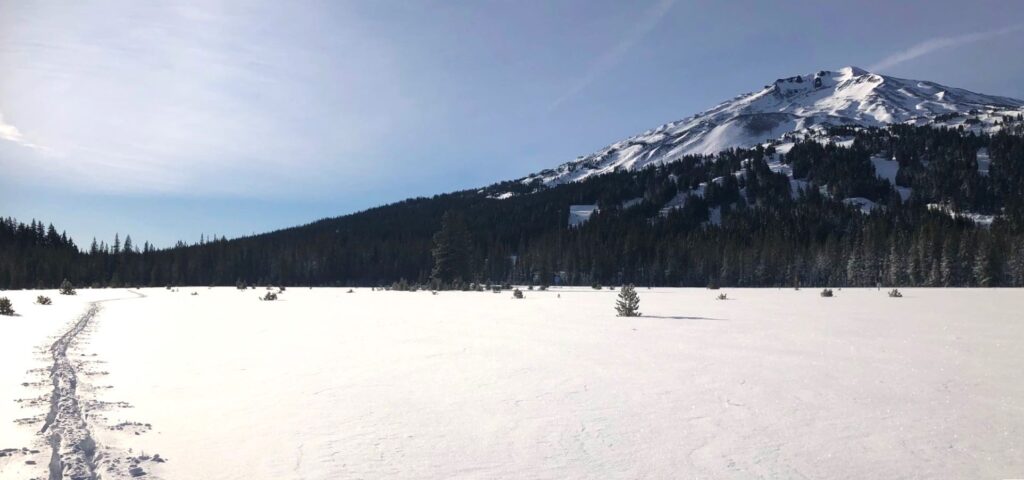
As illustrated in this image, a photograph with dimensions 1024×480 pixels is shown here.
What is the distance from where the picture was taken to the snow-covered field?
5.02 m

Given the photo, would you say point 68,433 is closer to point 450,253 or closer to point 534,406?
point 534,406

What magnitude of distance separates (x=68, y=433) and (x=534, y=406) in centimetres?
544

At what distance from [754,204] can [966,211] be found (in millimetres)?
48869

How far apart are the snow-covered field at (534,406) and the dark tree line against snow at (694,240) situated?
154 ft

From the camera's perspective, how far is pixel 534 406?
23.3 feet

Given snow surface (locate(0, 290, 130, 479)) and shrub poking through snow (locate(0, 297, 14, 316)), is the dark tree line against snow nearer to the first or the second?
shrub poking through snow (locate(0, 297, 14, 316))

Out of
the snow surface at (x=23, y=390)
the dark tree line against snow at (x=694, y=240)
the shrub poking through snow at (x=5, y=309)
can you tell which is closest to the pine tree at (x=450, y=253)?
the dark tree line against snow at (x=694, y=240)

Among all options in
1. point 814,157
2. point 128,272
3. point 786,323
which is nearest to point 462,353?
point 786,323

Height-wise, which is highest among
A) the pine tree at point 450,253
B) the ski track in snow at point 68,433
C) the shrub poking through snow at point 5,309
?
the pine tree at point 450,253

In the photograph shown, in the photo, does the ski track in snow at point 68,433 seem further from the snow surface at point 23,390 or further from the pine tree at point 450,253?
the pine tree at point 450,253

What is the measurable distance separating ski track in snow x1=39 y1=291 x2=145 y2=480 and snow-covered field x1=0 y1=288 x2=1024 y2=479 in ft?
0.21

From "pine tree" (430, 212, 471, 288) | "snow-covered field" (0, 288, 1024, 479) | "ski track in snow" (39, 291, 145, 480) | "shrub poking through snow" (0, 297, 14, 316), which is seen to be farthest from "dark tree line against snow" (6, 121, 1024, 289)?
"ski track in snow" (39, 291, 145, 480)

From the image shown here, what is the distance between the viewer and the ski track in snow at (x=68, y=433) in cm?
489

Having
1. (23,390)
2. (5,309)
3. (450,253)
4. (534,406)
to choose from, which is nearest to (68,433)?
(23,390)
